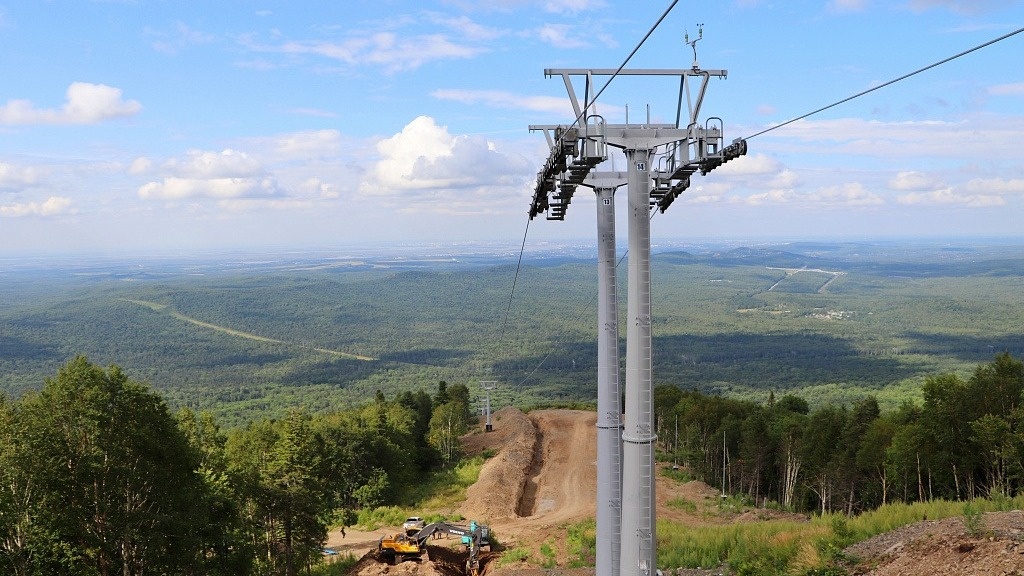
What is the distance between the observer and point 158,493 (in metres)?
15.7

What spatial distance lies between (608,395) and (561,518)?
1807 cm

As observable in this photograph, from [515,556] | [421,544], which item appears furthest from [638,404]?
[421,544]

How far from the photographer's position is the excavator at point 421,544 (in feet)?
78.6

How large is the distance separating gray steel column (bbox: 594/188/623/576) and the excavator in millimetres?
11364

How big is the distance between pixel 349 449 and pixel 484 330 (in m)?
149

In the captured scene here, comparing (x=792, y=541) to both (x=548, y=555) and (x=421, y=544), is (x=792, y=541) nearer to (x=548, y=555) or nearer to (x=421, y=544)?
(x=548, y=555)

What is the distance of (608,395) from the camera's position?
1344cm

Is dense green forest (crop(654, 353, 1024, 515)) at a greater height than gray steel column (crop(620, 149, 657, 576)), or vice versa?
gray steel column (crop(620, 149, 657, 576))

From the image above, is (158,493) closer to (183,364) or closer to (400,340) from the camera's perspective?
(183,364)

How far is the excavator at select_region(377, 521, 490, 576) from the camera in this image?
78.6ft

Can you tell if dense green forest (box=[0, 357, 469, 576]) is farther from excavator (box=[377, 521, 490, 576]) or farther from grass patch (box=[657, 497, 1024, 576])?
grass patch (box=[657, 497, 1024, 576])

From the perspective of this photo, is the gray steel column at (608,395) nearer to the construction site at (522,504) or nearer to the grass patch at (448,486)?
the construction site at (522,504)

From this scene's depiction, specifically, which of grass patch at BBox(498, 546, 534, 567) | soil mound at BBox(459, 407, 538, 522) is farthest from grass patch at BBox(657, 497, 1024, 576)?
soil mound at BBox(459, 407, 538, 522)

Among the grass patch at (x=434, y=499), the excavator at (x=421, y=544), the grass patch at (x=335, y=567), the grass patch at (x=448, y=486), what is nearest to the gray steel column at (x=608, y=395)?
the excavator at (x=421, y=544)
